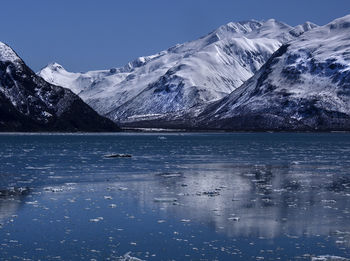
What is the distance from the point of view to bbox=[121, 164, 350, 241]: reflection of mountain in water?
36875 mm

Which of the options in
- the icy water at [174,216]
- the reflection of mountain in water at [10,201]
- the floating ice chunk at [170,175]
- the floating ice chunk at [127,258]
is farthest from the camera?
the floating ice chunk at [170,175]

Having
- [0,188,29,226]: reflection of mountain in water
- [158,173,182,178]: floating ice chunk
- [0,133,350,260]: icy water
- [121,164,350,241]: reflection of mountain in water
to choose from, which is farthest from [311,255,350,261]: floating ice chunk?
[158,173,182,178]: floating ice chunk

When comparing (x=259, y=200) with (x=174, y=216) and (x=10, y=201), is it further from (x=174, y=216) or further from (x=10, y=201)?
(x=10, y=201)

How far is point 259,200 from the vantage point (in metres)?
47.4

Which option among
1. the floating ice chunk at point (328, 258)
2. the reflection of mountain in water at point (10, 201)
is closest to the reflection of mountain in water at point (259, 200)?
the floating ice chunk at point (328, 258)

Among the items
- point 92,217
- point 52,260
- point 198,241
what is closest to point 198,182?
point 92,217

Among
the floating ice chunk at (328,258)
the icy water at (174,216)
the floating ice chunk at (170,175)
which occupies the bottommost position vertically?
the floating ice chunk at (328,258)

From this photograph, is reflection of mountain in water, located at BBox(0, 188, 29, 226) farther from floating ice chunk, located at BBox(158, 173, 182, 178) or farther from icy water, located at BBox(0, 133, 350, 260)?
floating ice chunk, located at BBox(158, 173, 182, 178)

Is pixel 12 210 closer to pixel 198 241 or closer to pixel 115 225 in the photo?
pixel 115 225

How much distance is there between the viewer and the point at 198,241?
33.1 m

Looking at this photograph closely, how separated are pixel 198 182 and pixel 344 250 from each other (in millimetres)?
30705

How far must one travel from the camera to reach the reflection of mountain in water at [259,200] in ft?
121

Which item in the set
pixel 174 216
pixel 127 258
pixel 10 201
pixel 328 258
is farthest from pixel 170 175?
pixel 328 258

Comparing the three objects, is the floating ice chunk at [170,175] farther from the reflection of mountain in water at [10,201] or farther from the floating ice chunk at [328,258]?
the floating ice chunk at [328,258]
